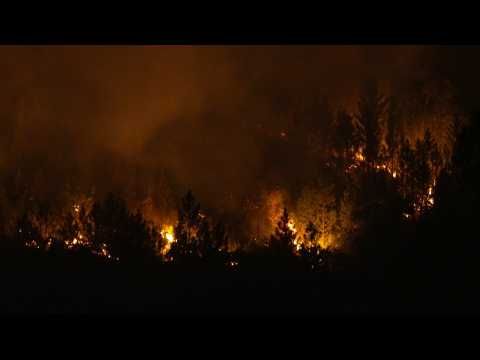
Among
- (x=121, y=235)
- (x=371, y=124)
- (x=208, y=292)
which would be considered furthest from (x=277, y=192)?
(x=121, y=235)

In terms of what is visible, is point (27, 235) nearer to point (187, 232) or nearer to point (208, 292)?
point (187, 232)

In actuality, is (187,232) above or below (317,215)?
below

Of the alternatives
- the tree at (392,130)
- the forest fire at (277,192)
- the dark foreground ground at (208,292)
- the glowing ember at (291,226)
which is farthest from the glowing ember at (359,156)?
the dark foreground ground at (208,292)

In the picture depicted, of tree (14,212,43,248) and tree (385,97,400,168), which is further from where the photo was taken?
tree (385,97,400,168)

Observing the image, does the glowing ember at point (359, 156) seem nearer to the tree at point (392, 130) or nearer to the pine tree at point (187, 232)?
the tree at point (392, 130)

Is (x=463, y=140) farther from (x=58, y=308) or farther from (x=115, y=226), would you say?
(x=58, y=308)

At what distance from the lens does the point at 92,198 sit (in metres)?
16.0

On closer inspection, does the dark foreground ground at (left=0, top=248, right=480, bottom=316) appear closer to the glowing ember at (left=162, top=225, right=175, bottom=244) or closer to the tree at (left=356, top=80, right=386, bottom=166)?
the glowing ember at (left=162, top=225, right=175, bottom=244)

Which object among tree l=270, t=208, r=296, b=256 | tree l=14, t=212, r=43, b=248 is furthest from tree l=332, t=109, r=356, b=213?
tree l=14, t=212, r=43, b=248

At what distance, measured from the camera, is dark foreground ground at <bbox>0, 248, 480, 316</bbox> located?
10.6m

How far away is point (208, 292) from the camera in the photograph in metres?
11.6

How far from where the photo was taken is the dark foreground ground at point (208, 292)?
1061cm

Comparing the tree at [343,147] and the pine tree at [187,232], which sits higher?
the tree at [343,147]

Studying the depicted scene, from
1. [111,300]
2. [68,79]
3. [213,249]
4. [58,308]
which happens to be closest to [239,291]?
[213,249]
